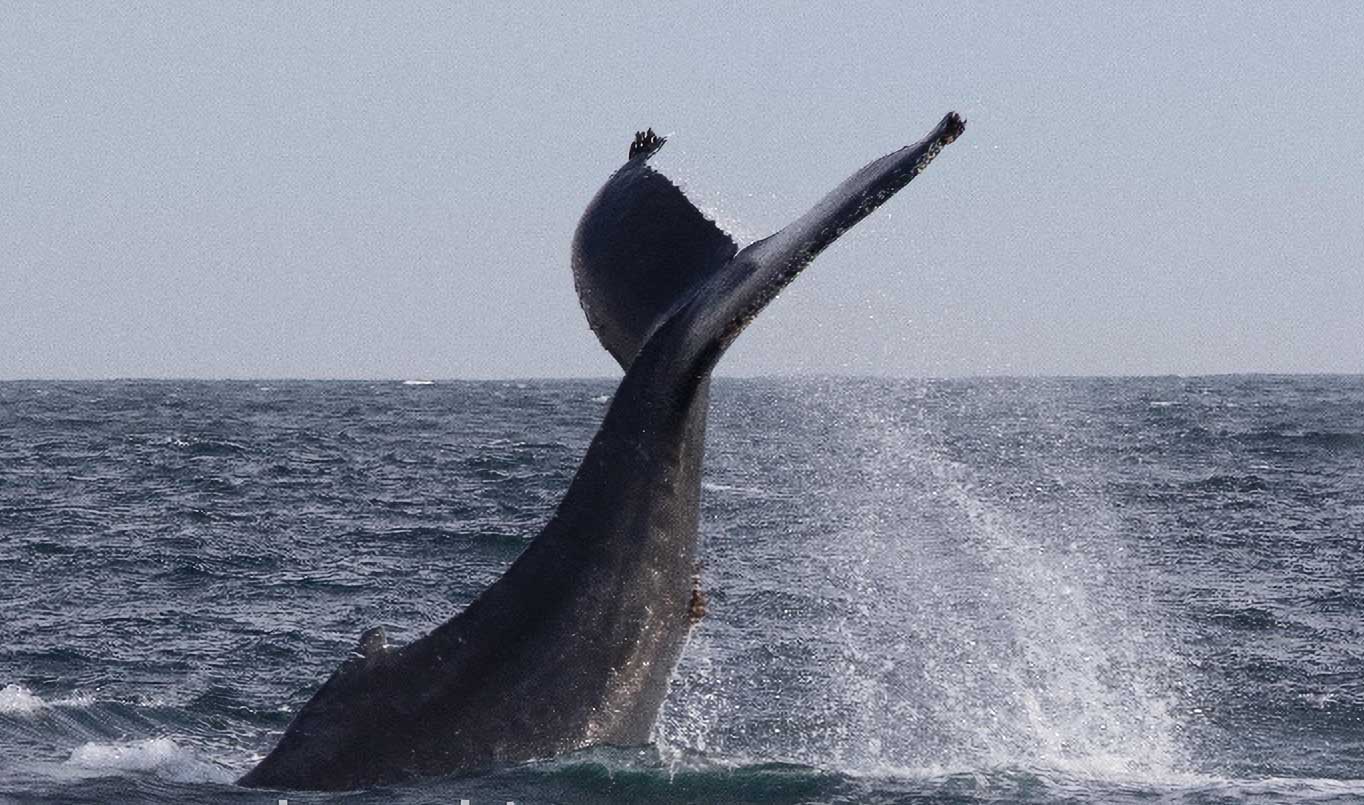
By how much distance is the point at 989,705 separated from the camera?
11148 mm

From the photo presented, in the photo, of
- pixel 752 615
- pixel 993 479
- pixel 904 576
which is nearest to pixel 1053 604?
pixel 904 576

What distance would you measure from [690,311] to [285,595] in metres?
10.4

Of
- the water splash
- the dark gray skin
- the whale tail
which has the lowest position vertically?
the water splash

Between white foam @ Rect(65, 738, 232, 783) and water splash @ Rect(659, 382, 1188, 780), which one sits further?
water splash @ Rect(659, 382, 1188, 780)

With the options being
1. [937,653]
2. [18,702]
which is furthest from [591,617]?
[937,653]

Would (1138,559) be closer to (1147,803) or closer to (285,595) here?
(285,595)

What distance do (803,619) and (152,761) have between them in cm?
700

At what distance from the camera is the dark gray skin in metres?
6.33

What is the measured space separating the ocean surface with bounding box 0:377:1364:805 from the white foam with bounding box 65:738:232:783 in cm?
3

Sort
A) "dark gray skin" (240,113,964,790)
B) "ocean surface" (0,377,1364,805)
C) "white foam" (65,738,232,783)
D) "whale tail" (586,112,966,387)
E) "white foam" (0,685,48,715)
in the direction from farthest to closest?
"white foam" (0,685,48,715), "ocean surface" (0,377,1364,805), "white foam" (65,738,232,783), "dark gray skin" (240,113,964,790), "whale tail" (586,112,966,387)

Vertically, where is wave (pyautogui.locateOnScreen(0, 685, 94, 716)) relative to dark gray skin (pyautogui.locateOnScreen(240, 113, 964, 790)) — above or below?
below

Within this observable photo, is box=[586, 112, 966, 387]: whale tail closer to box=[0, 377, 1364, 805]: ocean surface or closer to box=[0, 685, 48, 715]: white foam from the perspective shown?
box=[0, 377, 1364, 805]: ocean surface

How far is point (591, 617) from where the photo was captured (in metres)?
6.33

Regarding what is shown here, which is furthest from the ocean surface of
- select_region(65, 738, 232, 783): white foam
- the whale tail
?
the whale tail
